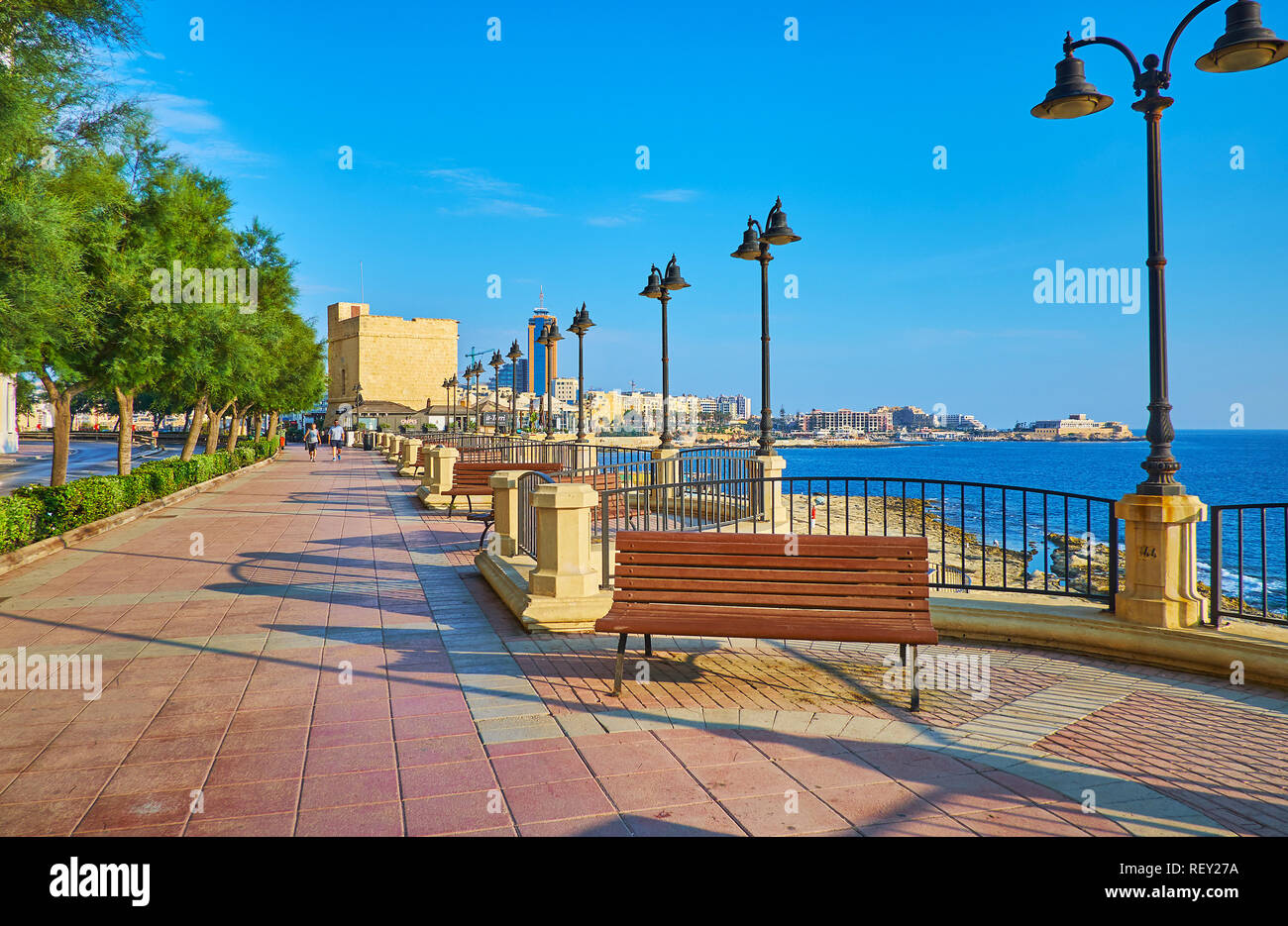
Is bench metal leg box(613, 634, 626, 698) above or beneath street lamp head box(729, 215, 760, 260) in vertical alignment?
beneath

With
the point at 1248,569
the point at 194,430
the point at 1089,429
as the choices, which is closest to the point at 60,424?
the point at 194,430

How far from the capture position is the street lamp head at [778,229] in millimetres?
11891

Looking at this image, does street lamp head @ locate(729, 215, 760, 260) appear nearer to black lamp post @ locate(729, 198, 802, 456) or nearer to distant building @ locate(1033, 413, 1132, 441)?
black lamp post @ locate(729, 198, 802, 456)

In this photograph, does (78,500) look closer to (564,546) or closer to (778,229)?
(564,546)

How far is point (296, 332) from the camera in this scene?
3656 cm

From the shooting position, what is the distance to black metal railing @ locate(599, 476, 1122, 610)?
686 centimetres

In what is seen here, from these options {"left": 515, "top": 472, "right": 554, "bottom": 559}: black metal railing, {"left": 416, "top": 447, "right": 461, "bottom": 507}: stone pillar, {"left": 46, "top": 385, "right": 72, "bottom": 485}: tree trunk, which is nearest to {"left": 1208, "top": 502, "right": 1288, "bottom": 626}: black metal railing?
{"left": 515, "top": 472, "right": 554, "bottom": 559}: black metal railing

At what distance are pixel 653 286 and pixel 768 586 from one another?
13.7 m

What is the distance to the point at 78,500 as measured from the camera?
1239 centimetres

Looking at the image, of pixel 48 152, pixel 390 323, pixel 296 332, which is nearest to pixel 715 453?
pixel 48 152

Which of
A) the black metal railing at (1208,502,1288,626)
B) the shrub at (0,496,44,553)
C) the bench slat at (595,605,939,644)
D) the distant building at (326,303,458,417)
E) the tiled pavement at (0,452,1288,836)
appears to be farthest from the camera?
the distant building at (326,303,458,417)

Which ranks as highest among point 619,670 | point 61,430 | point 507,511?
point 61,430

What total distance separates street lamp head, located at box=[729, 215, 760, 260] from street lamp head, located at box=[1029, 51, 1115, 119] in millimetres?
6690

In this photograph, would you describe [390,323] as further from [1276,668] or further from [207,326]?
[1276,668]
